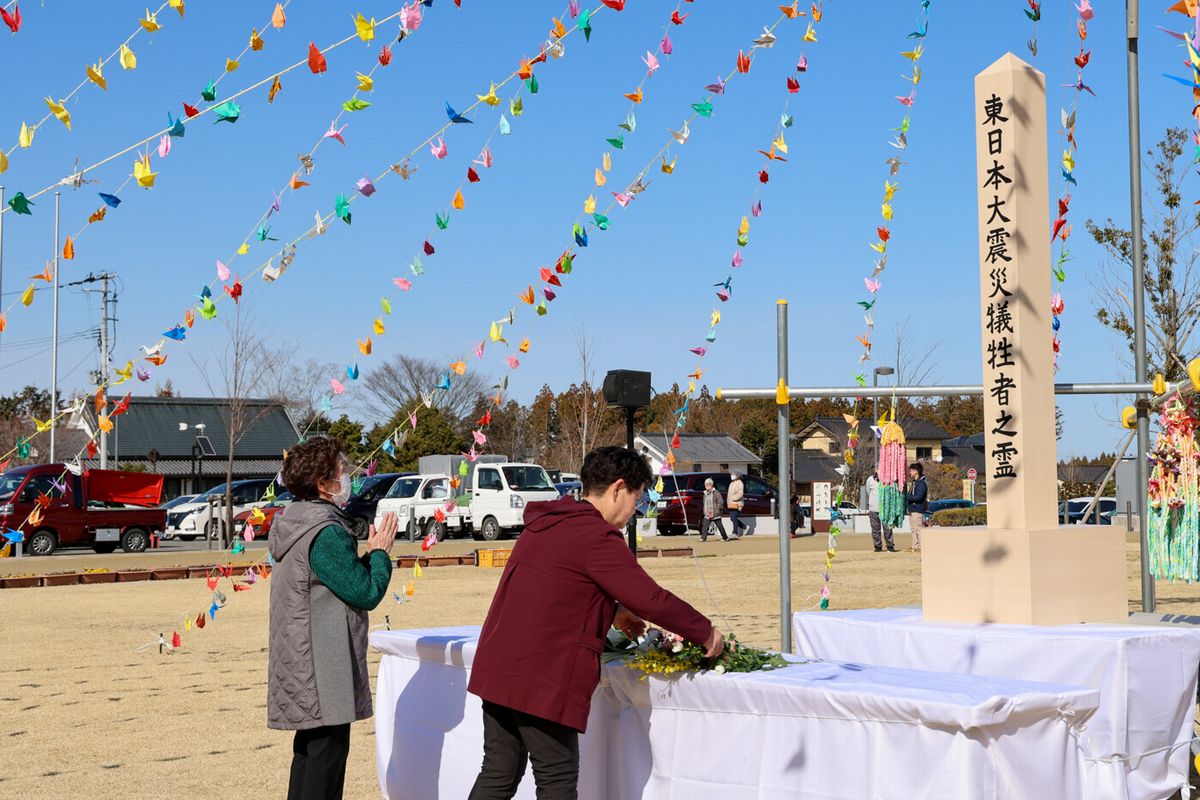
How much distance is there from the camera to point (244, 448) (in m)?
52.9

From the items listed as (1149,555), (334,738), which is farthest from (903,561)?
(334,738)

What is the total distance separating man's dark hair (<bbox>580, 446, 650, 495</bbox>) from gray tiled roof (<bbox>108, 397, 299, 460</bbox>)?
47277 mm

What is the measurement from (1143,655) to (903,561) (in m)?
16.2

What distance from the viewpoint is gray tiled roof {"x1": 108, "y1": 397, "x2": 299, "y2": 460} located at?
5100 cm

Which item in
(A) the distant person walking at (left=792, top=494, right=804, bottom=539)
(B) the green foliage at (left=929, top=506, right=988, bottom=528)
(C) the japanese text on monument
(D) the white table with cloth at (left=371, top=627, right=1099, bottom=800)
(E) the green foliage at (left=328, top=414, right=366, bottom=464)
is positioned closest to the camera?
(D) the white table with cloth at (left=371, top=627, right=1099, bottom=800)

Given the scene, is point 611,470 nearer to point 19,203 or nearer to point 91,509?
point 19,203

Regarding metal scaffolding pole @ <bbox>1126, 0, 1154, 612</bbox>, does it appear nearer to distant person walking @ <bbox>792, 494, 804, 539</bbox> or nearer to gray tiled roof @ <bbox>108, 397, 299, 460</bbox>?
distant person walking @ <bbox>792, 494, 804, 539</bbox>

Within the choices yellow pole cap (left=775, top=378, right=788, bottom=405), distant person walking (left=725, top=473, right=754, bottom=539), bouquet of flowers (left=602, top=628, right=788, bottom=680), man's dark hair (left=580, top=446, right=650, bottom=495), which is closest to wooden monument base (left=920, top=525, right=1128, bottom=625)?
yellow pole cap (left=775, top=378, right=788, bottom=405)

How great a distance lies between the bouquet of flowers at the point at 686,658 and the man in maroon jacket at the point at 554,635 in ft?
0.36

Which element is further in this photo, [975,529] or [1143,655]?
[975,529]

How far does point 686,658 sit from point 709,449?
182 feet

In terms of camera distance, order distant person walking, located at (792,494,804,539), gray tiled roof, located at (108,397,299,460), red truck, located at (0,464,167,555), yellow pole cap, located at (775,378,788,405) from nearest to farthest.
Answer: yellow pole cap, located at (775,378,788,405) → red truck, located at (0,464,167,555) → distant person walking, located at (792,494,804,539) → gray tiled roof, located at (108,397,299,460)

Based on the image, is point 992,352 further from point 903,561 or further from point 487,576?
point 903,561

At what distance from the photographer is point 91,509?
2500 cm
